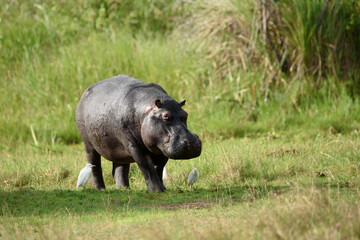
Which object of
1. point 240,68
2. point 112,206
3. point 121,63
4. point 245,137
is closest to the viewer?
point 112,206

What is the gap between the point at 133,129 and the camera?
596 centimetres

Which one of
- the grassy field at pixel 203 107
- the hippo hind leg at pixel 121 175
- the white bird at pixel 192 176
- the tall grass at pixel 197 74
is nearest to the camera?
the grassy field at pixel 203 107

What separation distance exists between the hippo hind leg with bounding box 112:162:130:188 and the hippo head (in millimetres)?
1073

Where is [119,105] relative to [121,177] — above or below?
above

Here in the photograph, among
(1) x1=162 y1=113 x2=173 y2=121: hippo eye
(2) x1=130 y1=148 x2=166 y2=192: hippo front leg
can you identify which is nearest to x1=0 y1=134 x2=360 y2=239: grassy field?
(2) x1=130 y1=148 x2=166 y2=192: hippo front leg

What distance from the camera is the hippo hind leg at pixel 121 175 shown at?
671 cm

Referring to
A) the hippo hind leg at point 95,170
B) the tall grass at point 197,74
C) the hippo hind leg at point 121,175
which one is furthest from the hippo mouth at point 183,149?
the tall grass at point 197,74

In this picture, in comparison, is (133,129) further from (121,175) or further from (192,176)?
(121,175)

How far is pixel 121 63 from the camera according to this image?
38.9 feet

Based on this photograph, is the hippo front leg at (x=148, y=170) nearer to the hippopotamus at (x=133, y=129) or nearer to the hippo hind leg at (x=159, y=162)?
the hippopotamus at (x=133, y=129)

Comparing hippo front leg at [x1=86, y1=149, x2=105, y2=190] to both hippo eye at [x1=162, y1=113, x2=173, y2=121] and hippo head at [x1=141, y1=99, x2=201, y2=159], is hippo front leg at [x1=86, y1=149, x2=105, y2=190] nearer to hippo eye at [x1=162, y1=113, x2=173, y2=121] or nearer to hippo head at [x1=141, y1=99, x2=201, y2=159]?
hippo head at [x1=141, y1=99, x2=201, y2=159]

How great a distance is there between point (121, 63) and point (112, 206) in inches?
267

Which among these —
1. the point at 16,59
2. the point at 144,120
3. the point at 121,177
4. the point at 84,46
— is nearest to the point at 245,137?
the point at 121,177

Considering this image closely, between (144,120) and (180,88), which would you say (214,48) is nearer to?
(180,88)
